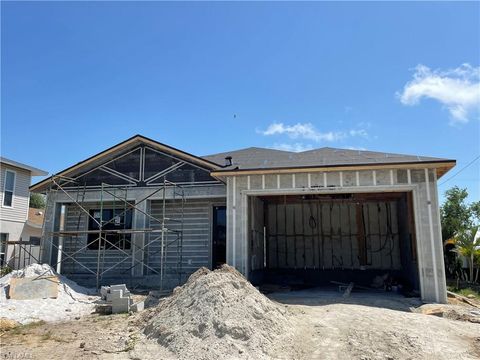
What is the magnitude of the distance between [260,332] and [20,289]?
862 centimetres

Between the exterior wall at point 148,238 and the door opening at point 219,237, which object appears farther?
the door opening at point 219,237

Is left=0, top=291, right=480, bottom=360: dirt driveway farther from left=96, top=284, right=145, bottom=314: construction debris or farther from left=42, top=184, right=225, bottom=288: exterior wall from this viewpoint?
left=42, top=184, right=225, bottom=288: exterior wall

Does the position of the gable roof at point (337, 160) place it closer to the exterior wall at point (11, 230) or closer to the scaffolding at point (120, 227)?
the scaffolding at point (120, 227)

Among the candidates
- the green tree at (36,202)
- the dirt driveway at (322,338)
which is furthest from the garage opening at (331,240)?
the green tree at (36,202)

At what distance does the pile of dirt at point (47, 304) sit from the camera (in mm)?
11070

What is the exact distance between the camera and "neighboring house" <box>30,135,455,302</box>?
42.6 ft

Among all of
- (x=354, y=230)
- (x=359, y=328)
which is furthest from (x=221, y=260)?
(x=359, y=328)

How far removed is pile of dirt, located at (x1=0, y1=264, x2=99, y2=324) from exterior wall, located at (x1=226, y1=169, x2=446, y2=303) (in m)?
4.86

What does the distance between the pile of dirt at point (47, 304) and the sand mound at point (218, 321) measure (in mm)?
3529

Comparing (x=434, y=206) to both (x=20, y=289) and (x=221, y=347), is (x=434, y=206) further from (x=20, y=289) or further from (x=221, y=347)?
(x=20, y=289)

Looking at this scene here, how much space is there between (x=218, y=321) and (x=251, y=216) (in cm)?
789

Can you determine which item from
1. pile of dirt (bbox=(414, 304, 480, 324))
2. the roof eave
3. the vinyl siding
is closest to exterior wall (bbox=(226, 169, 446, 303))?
the roof eave

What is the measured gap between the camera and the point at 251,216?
618 inches

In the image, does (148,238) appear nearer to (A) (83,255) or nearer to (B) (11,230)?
(A) (83,255)
